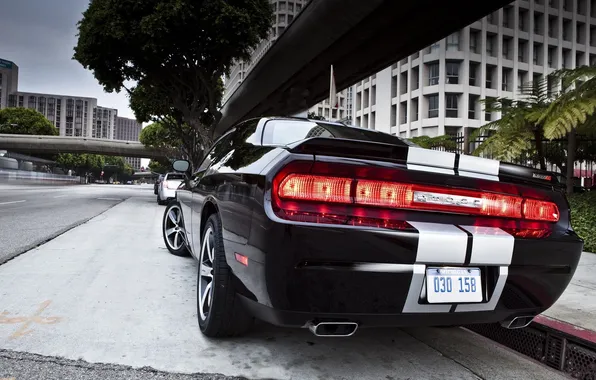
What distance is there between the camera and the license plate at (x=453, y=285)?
2094 millimetres

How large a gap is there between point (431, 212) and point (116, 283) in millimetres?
3137

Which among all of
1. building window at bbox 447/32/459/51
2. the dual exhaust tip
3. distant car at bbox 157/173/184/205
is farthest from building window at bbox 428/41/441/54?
the dual exhaust tip

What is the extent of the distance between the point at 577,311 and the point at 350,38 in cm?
1161

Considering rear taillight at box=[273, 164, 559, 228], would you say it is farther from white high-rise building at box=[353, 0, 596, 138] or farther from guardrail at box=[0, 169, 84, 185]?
guardrail at box=[0, 169, 84, 185]

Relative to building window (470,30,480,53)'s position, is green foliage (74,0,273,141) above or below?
below

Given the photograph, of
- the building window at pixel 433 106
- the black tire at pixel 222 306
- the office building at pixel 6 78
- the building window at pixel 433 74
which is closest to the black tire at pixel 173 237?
the black tire at pixel 222 306

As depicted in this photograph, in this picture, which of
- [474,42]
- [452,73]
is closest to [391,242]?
[452,73]

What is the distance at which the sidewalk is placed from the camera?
9.94 ft

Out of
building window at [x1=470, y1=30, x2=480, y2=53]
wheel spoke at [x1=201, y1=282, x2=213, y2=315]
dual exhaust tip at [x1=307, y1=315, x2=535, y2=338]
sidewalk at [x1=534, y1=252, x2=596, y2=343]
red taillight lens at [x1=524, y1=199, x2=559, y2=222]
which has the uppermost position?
building window at [x1=470, y1=30, x2=480, y2=53]

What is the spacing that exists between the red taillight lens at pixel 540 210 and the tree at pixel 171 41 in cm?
1555

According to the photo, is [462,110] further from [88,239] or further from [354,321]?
[354,321]

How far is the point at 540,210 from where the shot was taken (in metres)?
2.46

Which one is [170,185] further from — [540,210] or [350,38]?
[540,210]

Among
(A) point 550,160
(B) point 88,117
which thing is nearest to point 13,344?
(A) point 550,160
